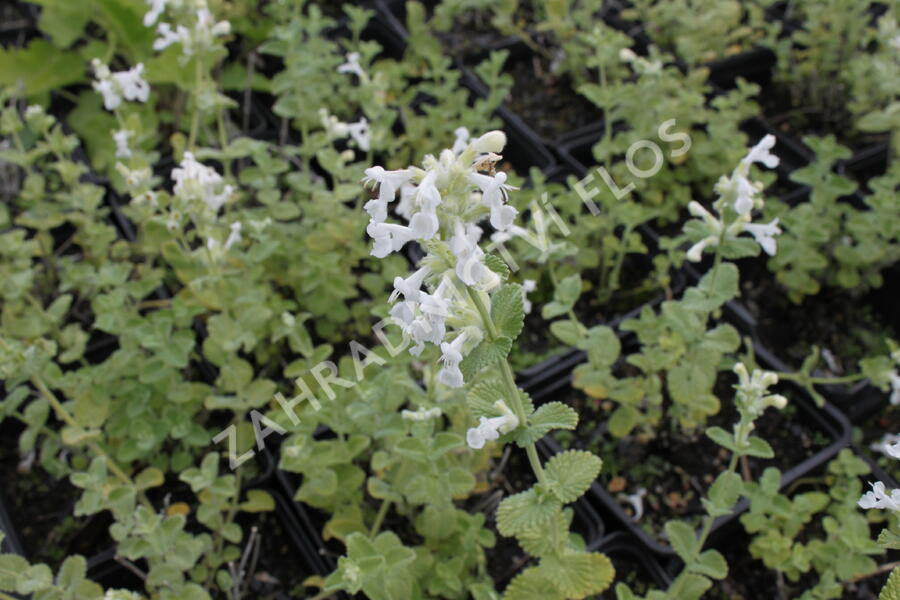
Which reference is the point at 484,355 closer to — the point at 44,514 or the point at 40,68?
the point at 44,514

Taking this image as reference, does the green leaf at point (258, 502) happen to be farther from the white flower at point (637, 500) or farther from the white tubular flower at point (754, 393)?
the white tubular flower at point (754, 393)

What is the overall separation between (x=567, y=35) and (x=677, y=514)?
6.87 feet

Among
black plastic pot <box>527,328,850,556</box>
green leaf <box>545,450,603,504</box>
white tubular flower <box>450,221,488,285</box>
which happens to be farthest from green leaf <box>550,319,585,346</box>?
white tubular flower <box>450,221,488,285</box>

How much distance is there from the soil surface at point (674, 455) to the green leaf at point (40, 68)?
7.86 ft

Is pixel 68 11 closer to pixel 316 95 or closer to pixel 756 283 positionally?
pixel 316 95

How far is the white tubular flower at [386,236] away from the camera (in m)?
1.12

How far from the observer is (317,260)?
7.39 ft

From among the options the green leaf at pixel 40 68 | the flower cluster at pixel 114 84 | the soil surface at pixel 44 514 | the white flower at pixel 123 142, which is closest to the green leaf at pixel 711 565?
the soil surface at pixel 44 514

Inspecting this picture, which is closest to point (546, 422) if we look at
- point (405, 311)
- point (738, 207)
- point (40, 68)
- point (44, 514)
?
point (405, 311)

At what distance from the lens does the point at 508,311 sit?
125 centimetres

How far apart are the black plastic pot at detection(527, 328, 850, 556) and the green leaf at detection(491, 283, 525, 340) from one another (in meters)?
0.96

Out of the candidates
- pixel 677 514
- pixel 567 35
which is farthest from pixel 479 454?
pixel 567 35

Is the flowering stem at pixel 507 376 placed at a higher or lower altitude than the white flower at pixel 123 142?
lower

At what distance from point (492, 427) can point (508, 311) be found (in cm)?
19
